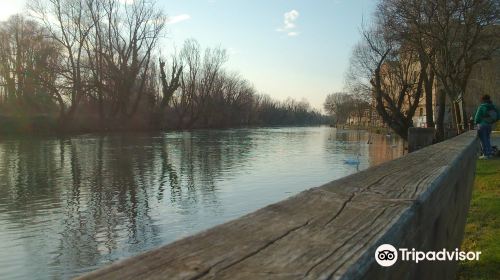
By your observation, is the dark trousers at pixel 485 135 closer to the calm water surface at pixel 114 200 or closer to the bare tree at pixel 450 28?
the calm water surface at pixel 114 200

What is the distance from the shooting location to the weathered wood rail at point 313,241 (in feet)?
3.96

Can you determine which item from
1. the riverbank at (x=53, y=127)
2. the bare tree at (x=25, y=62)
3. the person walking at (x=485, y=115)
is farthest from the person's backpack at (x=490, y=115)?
the bare tree at (x=25, y=62)

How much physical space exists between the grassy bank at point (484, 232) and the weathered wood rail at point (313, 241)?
10.4 feet

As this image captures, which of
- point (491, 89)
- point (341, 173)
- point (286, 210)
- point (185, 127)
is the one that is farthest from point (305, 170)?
point (185, 127)

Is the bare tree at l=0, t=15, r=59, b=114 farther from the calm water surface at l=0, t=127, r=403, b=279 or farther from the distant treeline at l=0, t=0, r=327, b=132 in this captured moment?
the calm water surface at l=0, t=127, r=403, b=279

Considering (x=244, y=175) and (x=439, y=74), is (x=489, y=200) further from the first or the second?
(x=439, y=74)

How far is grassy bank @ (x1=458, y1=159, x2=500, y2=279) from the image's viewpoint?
16.4 feet

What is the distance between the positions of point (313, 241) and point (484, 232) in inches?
238

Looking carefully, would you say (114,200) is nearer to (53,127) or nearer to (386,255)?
(386,255)

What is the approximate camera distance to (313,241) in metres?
1.45

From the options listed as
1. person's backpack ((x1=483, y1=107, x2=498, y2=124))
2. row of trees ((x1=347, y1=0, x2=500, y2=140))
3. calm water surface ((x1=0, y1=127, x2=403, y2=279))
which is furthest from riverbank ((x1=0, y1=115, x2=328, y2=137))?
person's backpack ((x1=483, y1=107, x2=498, y2=124))

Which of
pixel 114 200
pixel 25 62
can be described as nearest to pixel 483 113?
pixel 114 200

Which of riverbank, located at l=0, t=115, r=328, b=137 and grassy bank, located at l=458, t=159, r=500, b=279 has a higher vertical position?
riverbank, located at l=0, t=115, r=328, b=137

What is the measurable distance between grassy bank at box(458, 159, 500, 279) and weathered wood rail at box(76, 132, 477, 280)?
3159 mm
